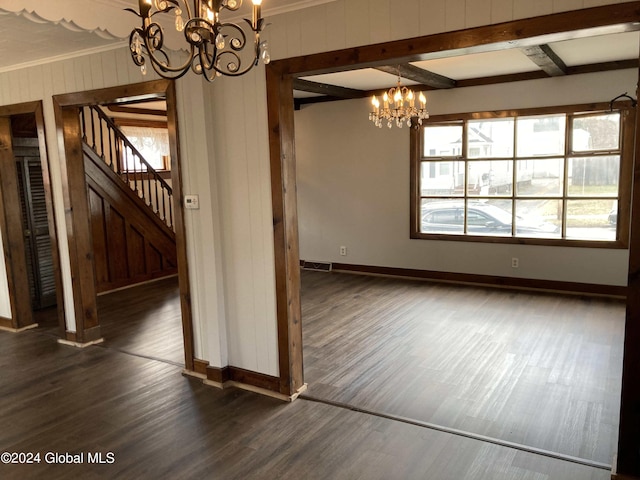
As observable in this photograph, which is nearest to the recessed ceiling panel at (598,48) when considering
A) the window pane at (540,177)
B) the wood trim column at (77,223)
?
the window pane at (540,177)

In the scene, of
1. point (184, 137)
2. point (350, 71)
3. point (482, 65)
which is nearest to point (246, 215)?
point (184, 137)

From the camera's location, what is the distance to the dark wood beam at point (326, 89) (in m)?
5.85

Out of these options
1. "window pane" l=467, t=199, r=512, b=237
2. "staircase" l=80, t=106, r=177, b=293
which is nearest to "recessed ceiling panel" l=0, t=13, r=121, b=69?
"staircase" l=80, t=106, r=177, b=293

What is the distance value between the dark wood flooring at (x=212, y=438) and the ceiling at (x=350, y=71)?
2167mm

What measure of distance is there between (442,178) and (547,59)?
7.41 ft

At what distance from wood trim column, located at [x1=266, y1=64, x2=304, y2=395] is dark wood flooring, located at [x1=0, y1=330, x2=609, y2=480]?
0.29 m

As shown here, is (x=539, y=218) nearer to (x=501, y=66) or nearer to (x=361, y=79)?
(x=501, y=66)

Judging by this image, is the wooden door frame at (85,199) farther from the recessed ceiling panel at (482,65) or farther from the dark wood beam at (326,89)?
the recessed ceiling panel at (482,65)

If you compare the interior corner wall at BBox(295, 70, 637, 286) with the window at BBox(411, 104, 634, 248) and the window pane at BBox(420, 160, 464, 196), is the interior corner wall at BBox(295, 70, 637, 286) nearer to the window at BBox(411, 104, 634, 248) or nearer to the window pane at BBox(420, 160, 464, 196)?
the window at BBox(411, 104, 634, 248)

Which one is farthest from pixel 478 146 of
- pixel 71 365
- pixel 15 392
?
pixel 15 392

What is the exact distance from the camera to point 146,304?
600 cm

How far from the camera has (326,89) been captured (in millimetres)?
6371

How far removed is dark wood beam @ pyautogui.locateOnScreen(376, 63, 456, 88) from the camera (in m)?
4.98

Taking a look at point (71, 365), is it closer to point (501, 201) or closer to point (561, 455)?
point (561, 455)
